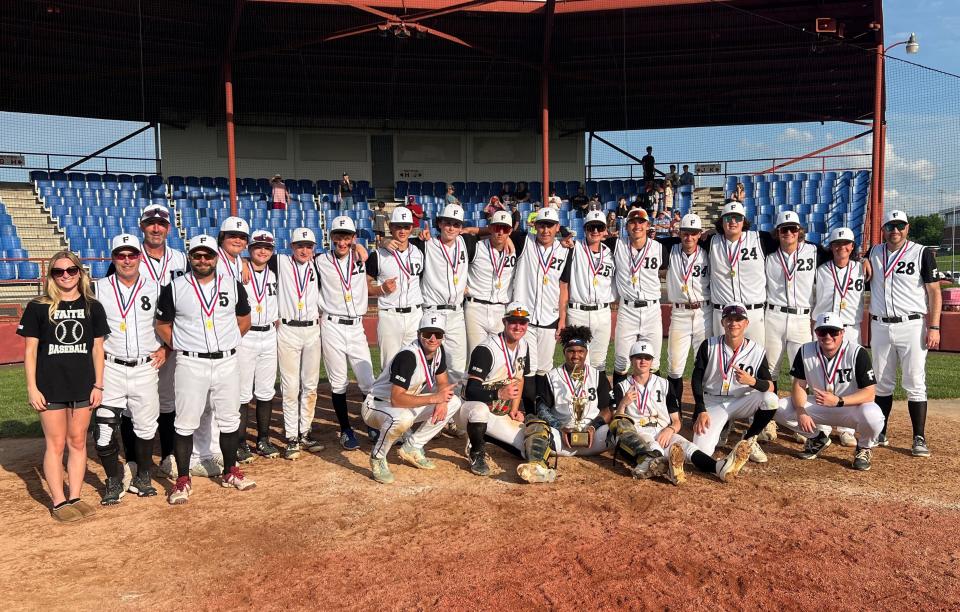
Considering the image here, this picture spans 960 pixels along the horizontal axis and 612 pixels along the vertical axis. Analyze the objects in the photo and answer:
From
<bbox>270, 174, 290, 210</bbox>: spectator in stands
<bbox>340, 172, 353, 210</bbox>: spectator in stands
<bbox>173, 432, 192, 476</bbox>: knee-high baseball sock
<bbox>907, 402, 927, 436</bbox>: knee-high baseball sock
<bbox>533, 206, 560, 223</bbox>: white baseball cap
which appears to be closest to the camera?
<bbox>173, 432, 192, 476</bbox>: knee-high baseball sock

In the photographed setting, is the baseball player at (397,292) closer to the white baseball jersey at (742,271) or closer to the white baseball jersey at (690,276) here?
the white baseball jersey at (690,276)

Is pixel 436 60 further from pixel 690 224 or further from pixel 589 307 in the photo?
pixel 589 307

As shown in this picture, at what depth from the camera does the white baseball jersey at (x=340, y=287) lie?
726 centimetres

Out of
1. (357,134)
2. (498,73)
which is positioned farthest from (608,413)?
(357,134)

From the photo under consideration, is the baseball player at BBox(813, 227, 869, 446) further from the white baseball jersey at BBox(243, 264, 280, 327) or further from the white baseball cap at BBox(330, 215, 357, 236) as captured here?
the white baseball jersey at BBox(243, 264, 280, 327)

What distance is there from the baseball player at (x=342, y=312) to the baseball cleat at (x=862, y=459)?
4.88m

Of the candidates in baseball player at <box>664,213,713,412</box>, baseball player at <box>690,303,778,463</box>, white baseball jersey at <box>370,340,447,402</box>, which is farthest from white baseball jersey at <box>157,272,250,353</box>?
baseball player at <box>664,213,713,412</box>

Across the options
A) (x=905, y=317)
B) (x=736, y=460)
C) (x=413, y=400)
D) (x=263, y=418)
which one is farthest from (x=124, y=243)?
(x=905, y=317)

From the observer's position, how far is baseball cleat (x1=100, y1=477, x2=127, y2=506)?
5.62 m

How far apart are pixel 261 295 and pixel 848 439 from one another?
6.36 metres

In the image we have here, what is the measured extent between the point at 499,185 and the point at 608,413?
19.9 metres

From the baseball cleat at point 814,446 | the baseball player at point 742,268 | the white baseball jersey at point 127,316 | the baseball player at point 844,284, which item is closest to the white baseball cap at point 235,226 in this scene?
the white baseball jersey at point 127,316

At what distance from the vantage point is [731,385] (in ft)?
22.4

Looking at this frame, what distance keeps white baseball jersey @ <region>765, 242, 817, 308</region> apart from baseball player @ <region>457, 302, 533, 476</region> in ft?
9.89
